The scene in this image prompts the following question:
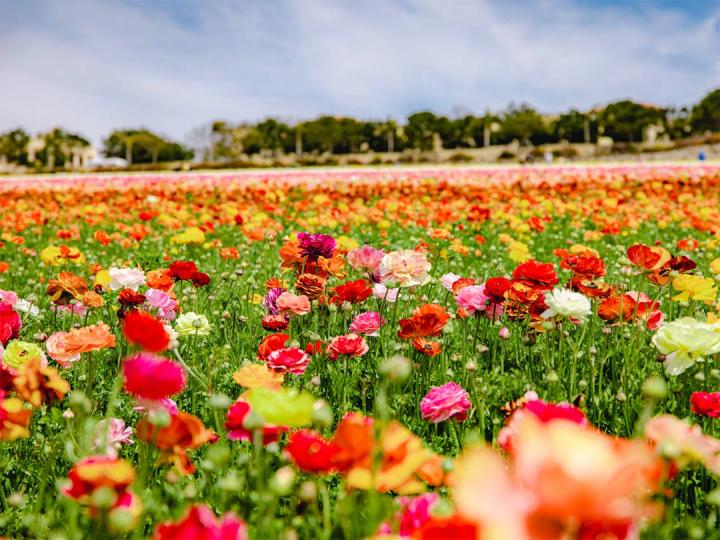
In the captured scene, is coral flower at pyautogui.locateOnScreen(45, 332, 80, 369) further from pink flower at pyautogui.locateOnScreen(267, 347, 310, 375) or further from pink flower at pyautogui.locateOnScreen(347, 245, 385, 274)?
pink flower at pyautogui.locateOnScreen(347, 245, 385, 274)

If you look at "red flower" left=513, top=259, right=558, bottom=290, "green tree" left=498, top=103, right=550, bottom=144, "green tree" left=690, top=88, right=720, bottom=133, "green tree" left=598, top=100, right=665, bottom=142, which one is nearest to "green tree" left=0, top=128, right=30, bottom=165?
"green tree" left=498, top=103, right=550, bottom=144

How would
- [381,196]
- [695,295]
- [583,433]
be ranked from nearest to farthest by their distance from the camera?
[583,433] < [695,295] < [381,196]

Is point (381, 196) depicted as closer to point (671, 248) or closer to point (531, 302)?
point (671, 248)

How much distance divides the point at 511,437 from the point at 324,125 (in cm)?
7058

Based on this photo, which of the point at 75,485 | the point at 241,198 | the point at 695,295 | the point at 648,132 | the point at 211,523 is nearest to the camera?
the point at 211,523

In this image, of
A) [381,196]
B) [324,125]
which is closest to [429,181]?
[381,196]

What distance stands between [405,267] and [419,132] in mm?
68726

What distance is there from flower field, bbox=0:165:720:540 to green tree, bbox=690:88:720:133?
69.6 metres

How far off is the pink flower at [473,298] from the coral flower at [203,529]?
1457 millimetres

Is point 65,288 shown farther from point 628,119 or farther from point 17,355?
point 628,119

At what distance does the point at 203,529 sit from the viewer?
2.56 feet

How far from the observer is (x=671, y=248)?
562 centimetres

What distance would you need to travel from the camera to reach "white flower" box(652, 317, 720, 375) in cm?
145

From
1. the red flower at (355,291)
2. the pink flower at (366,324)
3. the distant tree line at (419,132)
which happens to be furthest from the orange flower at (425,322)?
the distant tree line at (419,132)
